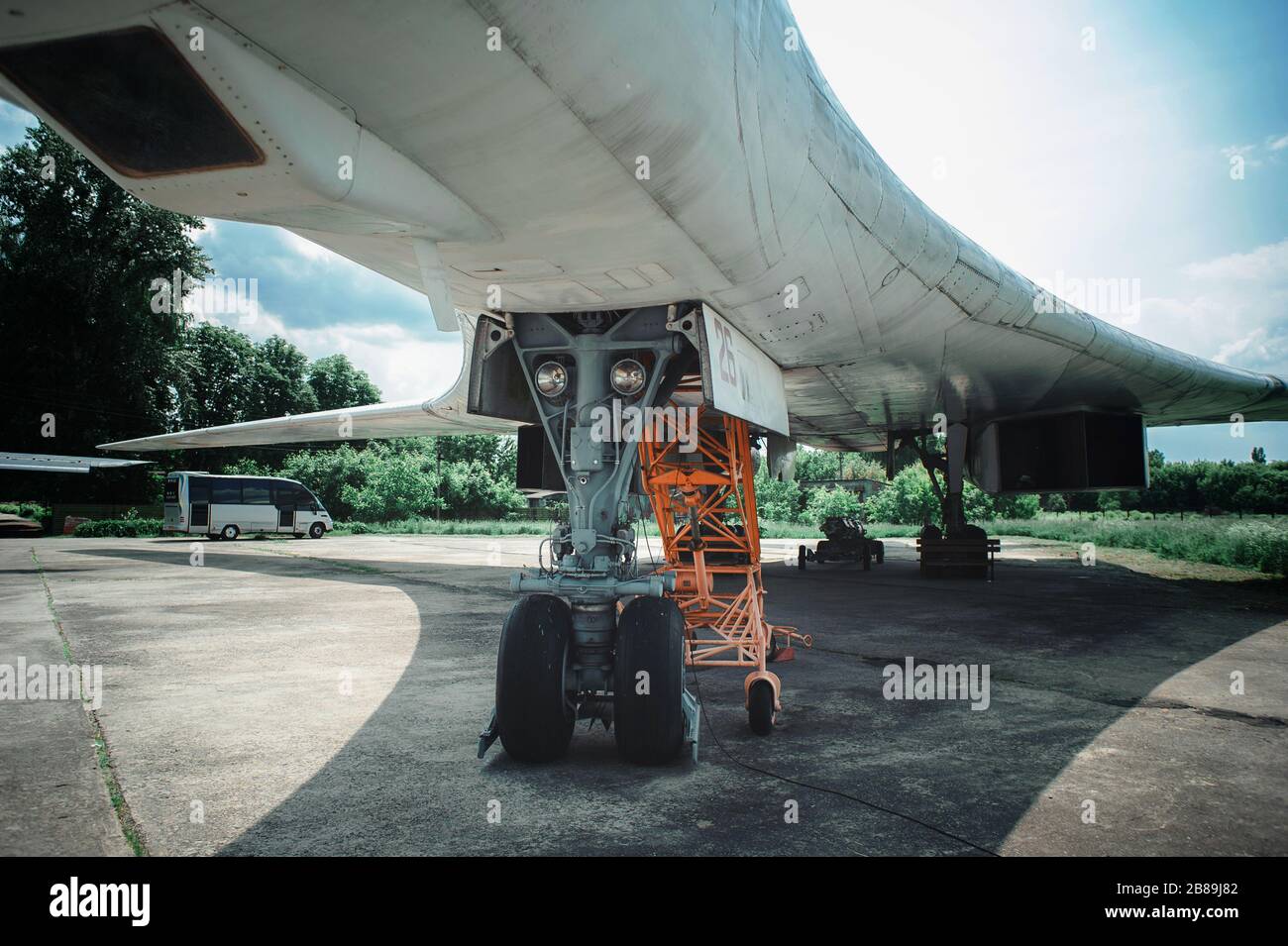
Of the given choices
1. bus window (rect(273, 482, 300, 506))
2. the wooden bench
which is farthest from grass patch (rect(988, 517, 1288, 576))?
bus window (rect(273, 482, 300, 506))

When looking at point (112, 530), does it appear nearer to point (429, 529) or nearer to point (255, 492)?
point (255, 492)

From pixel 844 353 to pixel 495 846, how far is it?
559 centimetres

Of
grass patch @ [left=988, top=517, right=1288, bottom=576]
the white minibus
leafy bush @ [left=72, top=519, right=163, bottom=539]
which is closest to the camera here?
grass patch @ [left=988, top=517, right=1288, bottom=576]

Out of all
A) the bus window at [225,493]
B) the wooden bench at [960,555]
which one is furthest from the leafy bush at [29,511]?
the wooden bench at [960,555]

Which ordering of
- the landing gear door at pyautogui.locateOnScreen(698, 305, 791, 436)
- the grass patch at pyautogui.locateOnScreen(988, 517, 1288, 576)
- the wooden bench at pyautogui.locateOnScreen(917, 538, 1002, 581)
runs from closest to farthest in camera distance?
the landing gear door at pyautogui.locateOnScreen(698, 305, 791, 436)
the wooden bench at pyautogui.locateOnScreen(917, 538, 1002, 581)
the grass patch at pyautogui.locateOnScreen(988, 517, 1288, 576)

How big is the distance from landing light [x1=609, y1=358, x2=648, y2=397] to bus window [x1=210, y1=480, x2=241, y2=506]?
30.0 m

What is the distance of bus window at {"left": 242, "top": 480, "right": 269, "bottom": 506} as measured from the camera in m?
30.2

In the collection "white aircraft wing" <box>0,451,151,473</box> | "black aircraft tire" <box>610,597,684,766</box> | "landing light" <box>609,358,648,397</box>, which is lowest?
"black aircraft tire" <box>610,597,684,766</box>

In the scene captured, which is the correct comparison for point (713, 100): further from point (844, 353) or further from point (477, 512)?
point (477, 512)

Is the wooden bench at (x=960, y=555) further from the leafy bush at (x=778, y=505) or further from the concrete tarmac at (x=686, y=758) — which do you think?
the leafy bush at (x=778, y=505)

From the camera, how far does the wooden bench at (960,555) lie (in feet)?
47.7

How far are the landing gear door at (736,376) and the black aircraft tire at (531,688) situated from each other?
1767 millimetres

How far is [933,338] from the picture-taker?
25.3ft

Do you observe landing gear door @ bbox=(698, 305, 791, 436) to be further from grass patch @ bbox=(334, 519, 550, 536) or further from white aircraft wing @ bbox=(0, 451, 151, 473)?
grass patch @ bbox=(334, 519, 550, 536)
